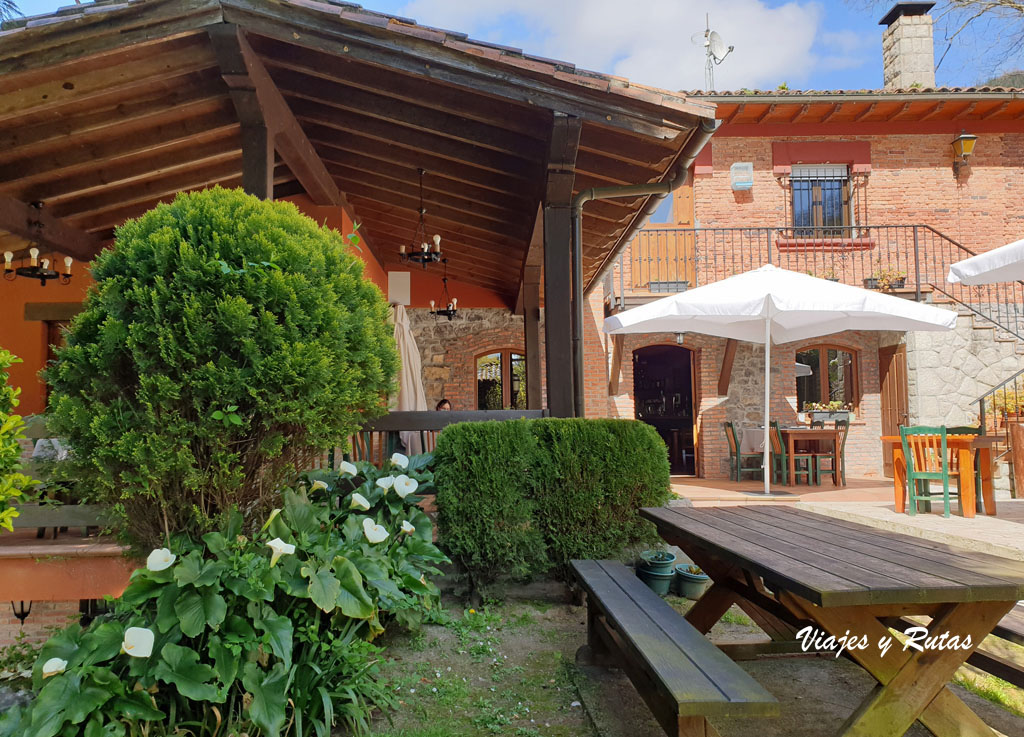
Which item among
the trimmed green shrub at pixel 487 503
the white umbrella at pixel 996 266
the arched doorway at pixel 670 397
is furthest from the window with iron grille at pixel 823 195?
the trimmed green shrub at pixel 487 503

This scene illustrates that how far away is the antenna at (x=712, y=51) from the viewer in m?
13.2

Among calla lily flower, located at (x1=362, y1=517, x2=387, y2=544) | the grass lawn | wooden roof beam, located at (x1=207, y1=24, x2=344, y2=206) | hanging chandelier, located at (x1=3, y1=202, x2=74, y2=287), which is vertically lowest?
the grass lawn

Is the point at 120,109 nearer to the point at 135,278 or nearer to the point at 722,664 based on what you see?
the point at 135,278

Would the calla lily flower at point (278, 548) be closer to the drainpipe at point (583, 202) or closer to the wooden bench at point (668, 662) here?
the wooden bench at point (668, 662)

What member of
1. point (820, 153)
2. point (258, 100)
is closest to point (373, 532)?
point (258, 100)

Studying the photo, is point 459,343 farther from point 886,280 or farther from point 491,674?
point 491,674

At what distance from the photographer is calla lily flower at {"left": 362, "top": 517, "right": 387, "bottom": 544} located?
9.46 feet

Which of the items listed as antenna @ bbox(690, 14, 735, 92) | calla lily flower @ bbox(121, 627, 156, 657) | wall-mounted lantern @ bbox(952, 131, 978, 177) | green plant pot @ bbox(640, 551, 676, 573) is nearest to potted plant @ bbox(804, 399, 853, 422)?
wall-mounted lantern @ bbox(952, 131, 978, 177)

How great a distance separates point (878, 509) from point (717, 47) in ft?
33.3

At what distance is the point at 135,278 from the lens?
272 centimetres

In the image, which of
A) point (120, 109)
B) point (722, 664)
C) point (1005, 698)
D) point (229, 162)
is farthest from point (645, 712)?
point (229, 162)

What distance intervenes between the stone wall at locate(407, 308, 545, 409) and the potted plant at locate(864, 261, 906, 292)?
5.28 m

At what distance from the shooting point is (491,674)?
118 inches

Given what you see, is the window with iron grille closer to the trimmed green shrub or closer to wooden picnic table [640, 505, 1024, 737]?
the trimmed green shrub
